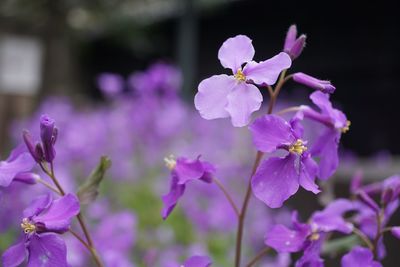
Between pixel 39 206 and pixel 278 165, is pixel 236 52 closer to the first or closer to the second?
pixel 278 165

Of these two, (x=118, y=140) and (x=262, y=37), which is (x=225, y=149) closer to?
(x=118, y=140)

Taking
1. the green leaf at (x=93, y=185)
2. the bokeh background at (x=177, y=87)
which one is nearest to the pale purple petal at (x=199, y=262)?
the green leaf at (x=93, y=185)

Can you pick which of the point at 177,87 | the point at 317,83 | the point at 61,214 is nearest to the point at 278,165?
the point at 317,83

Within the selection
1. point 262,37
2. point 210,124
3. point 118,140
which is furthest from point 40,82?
point 118,140

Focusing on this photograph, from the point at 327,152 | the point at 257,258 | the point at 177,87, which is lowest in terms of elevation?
the point at 177,87

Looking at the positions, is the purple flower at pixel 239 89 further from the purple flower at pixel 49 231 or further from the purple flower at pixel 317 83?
the purple flower at pixel 49 231

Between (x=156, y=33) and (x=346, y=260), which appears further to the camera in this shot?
(x=156, y=33)
